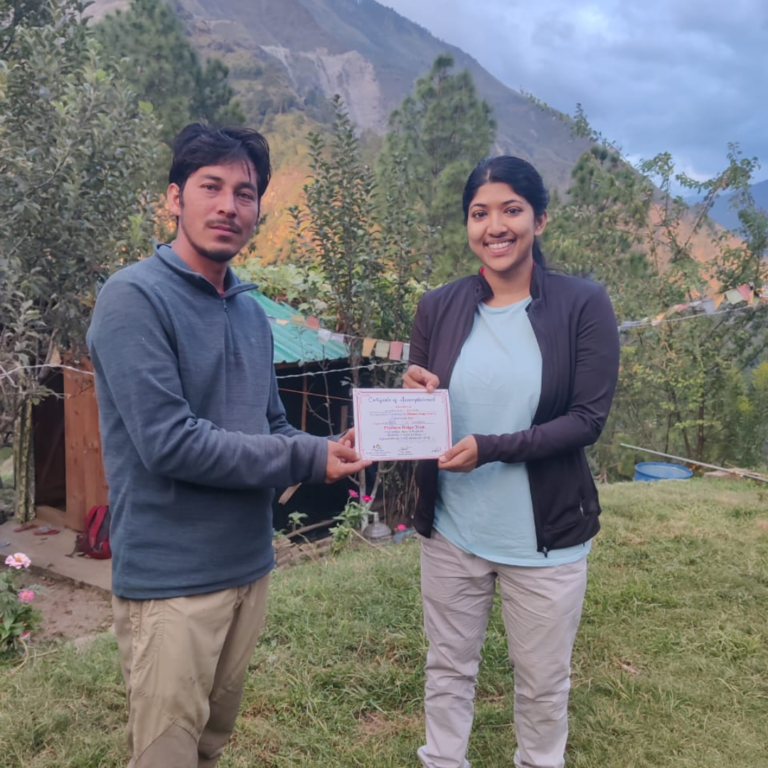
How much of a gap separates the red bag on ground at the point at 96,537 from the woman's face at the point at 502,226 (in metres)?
5.16

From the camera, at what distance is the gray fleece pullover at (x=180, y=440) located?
1.33 meters

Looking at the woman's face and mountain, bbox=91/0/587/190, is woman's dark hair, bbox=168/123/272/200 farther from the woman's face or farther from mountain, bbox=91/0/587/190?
mountain, bbox=91/0/587/190

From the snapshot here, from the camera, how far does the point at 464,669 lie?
1945 mm

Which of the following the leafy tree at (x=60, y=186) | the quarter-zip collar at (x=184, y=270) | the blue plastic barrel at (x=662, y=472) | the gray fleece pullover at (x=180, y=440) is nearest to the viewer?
the gray fleece pullover at (x=180, y=440)

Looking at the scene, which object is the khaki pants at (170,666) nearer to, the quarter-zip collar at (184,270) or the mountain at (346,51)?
the quarter-zip collar at (184,270)

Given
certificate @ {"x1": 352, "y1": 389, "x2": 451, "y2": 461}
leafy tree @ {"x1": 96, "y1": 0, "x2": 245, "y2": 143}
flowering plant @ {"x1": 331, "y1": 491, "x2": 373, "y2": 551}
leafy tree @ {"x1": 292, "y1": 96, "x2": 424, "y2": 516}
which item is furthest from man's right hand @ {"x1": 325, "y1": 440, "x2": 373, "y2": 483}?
leafy tree @ {"x1": 96, "y1": 0, "x2": 245, "y2": 143}

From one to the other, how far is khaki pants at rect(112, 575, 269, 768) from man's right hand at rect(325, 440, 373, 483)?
14.5 inches

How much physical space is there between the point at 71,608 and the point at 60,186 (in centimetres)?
323

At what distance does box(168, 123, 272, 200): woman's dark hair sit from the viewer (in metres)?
1.53

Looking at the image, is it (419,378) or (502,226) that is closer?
(502,226)

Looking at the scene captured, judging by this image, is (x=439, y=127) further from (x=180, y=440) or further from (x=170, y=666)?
(x=170, y=666)

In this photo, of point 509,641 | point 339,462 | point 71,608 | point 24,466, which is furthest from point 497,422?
point 24,466

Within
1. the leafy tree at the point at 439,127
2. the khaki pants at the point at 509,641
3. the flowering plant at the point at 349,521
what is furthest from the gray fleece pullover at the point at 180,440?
the leafy tree at the point at 439,127

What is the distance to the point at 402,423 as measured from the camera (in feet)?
5.91
